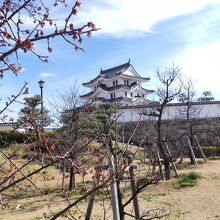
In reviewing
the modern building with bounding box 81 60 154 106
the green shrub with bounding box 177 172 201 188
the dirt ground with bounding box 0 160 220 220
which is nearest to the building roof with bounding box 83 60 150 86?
the modern building with bounding box 81 60 154 106

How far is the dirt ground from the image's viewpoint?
8391 mm

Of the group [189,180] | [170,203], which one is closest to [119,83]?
[189,180]

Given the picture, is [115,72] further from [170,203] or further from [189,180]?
[170,203]

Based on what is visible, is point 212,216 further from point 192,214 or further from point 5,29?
point 5,29

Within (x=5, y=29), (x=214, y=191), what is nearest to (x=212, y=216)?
(x=214, y=191)

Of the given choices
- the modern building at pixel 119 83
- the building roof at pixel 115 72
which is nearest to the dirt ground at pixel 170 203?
the modern building at pixel 119 83

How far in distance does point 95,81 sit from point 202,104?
18.3 m

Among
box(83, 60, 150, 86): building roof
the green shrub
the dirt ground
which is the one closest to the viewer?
the dirt ground

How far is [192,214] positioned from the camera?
8234 mm

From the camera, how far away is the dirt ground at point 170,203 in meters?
8.39

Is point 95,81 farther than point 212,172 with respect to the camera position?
Yes

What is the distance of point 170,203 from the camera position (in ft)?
31.0

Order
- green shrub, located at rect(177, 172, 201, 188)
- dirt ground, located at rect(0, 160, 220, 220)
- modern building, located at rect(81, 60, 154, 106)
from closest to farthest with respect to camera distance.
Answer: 1. dirt ground, located at rect(0, 160, 220, 220)
2. green shrub, located at rect(177, 172, 201, 188)
3. modern building, located at rect(81, 60, 154, 106)

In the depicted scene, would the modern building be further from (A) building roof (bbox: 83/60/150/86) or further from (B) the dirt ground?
(B) the dirt ground
